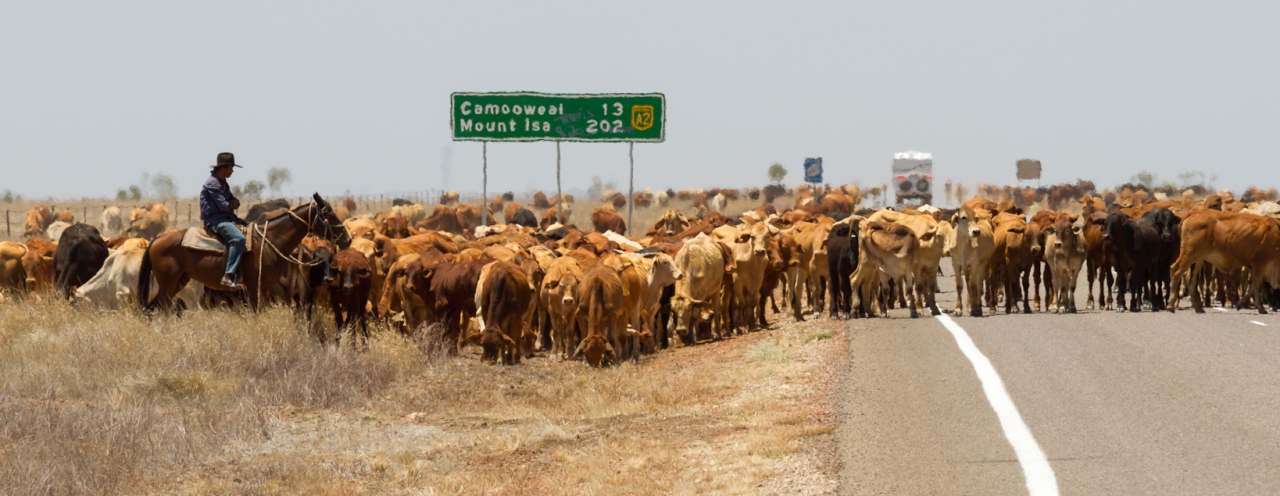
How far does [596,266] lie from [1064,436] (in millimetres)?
10260

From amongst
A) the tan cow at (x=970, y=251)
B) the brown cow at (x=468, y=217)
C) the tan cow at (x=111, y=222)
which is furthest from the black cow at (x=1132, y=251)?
the tan cow at (x=111, y=222)

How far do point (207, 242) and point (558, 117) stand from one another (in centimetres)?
2539

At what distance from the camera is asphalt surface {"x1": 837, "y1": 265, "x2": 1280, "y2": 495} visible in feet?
33.7

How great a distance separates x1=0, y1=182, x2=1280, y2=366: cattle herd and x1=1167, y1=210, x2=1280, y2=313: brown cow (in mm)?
23

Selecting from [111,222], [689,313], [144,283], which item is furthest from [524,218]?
[144,283]

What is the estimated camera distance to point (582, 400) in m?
16.9

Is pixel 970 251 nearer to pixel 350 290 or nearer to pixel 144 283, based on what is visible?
pixel 350 290

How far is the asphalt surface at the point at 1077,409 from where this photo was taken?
10.3 metres

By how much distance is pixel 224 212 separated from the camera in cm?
2047

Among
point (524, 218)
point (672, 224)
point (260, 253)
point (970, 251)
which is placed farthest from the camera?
point (524, 218)

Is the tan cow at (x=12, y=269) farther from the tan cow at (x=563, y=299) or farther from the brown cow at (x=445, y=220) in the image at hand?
the brown cow at (x=445, y=220)

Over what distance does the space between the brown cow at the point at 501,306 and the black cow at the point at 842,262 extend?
17.7ft

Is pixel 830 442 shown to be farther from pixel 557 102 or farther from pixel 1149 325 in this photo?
pixel 557 102

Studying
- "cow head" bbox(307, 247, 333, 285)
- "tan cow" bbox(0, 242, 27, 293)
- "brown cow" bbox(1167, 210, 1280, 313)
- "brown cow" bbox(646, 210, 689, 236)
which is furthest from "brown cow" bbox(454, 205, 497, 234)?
"cow head" bbox(307, 247, 333, 285)
